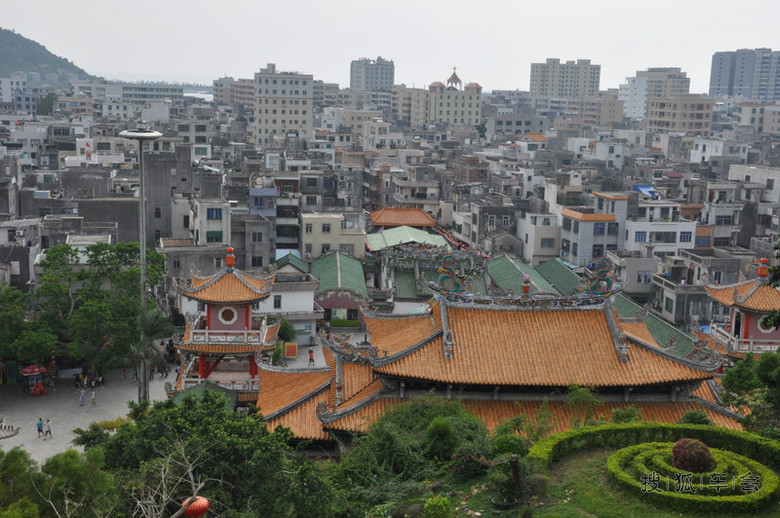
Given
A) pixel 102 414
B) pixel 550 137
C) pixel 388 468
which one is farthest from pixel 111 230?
pixel 550 137

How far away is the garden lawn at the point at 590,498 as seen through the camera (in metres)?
20.3

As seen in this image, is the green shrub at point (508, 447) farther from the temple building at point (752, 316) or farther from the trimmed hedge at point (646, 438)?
the temple building at point (752, 316)

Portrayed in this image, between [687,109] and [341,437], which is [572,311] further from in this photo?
[687,109]

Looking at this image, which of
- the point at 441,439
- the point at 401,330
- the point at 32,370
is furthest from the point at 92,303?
the point at 441,439

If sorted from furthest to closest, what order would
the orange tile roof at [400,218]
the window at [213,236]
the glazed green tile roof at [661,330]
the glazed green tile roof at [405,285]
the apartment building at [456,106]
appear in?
the apartment building at [456,106], the orange tile roof at [400,218], the window at [213,236], the glazed green tile roof at [405,285], the glazed green tile roof at [661,330]

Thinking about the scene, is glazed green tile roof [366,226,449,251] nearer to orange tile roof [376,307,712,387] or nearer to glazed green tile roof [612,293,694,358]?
glazed green tile roof [612,293,694,358]

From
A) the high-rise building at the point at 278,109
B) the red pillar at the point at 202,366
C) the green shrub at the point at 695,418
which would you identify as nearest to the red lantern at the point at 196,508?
the green shrub at the point at 695,418

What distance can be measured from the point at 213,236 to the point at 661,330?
31066mm

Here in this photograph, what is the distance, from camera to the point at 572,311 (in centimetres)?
3094

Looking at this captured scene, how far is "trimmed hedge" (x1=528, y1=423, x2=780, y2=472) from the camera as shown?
914 inches

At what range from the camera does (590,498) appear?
2112 cm

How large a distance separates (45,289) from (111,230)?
1664 cm

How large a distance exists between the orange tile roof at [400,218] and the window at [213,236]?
21738 mm

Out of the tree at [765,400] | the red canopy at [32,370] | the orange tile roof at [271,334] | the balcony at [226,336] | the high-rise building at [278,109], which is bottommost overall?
the red canopy at [32,370]
